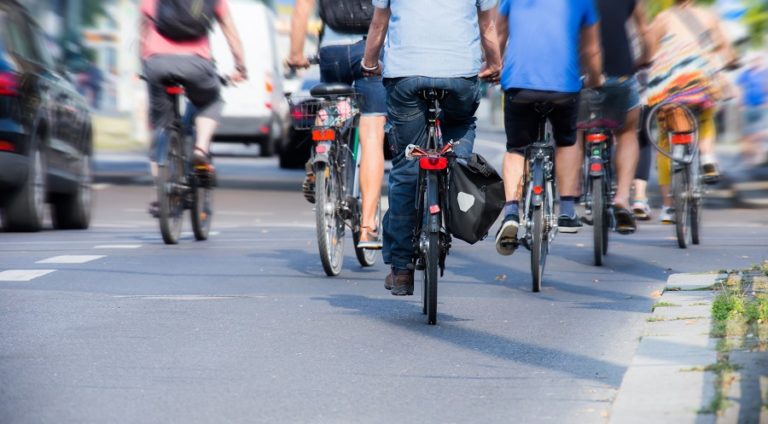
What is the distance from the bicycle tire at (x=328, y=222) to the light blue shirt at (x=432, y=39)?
1678mm

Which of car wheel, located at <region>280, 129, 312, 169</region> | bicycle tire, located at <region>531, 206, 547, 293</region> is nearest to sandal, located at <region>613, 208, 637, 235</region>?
bicycle tire, located at <region>531, 206, 547, 293</region>

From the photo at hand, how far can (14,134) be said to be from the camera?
12008mm

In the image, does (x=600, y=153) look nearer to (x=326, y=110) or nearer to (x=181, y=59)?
(x=326, y=110)

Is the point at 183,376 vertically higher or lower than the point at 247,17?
lower

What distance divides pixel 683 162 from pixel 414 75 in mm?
4347

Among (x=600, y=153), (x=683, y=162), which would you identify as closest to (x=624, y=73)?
(x=600, y=153)

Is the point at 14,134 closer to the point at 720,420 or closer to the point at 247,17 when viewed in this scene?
the point at 720,420

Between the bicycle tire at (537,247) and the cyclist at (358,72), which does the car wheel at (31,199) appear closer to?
the cyclist at (358,72)

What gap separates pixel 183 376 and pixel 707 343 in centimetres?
187

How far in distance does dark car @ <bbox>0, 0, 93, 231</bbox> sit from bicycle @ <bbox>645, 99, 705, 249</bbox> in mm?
4278

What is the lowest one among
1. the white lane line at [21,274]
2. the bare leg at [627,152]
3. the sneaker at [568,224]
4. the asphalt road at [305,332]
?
the asphalt road at [305,332]

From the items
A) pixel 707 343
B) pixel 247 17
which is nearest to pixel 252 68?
pixel 247 17

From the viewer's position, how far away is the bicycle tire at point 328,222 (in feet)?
30.5

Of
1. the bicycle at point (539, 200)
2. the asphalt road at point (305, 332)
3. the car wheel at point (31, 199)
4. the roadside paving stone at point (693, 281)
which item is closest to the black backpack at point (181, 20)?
the asphalt road at point (305, 332)
